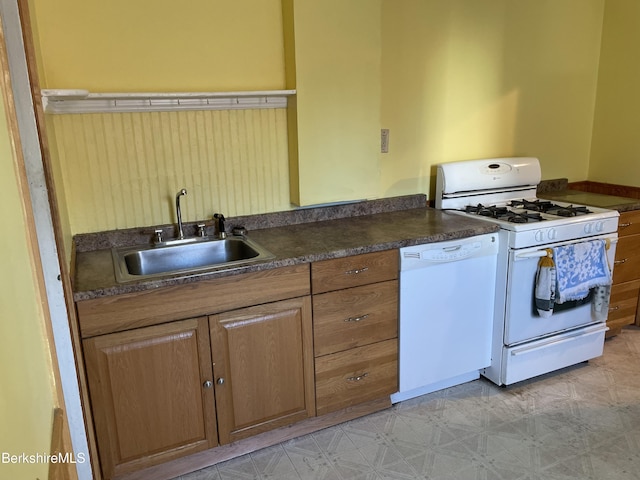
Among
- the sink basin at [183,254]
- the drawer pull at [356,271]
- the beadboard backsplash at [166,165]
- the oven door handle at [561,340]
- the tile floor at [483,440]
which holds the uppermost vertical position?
the beadboard backsplash at [166,165]

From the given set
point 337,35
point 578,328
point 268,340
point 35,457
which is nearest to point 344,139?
point 337,35

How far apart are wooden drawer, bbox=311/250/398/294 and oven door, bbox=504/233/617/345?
658 millimetres

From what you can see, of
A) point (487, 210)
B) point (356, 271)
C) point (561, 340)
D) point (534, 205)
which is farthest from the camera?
point (534, 205)

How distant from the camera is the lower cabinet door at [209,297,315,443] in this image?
78.0 inches

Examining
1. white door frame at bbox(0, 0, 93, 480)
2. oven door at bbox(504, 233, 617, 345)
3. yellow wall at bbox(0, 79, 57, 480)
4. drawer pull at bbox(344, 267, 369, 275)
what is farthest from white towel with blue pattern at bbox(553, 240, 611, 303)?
yellow wall at bbox(0, 79, 57, 480)

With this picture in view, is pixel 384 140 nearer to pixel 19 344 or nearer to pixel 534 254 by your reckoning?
pixel 534 254

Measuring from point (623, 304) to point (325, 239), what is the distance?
210cm

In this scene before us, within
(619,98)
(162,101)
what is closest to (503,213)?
(619,98)

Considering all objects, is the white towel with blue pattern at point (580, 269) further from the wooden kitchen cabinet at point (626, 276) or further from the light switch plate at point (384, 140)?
the light switch plate at point (384, 140)

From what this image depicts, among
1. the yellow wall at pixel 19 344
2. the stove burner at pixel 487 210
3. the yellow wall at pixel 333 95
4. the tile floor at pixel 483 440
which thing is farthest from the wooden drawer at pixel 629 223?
the yellow wall at pixel 19 344

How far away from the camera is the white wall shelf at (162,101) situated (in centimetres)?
203

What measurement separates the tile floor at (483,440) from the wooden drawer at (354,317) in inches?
17.3

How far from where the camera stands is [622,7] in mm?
3258

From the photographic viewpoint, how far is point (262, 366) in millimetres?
2070
